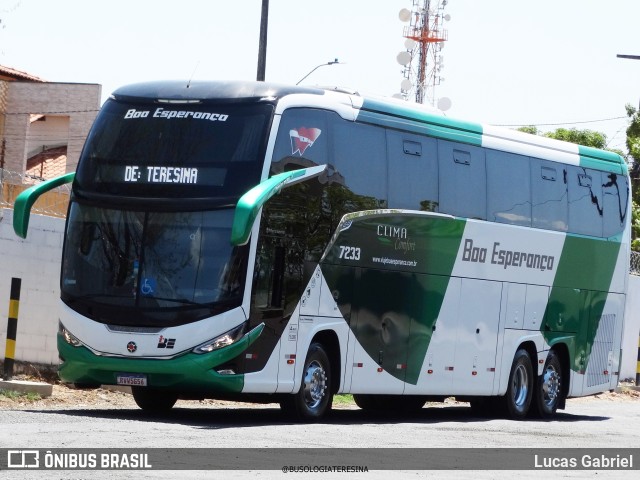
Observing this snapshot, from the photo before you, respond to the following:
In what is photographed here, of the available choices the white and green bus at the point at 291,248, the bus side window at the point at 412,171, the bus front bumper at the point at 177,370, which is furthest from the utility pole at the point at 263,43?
the bus front bumper at the point at 177,370

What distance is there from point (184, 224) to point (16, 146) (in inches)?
1621

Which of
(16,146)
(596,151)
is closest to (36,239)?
(596,151)

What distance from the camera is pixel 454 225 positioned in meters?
20.6

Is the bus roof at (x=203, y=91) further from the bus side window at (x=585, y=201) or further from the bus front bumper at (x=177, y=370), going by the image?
the bus side window at (x=585, y=201)

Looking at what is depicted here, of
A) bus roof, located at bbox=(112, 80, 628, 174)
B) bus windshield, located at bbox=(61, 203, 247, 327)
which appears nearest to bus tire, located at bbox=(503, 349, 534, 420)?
bus roof, located at bbox=(112, 80, 628, 174)

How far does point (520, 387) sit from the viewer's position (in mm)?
23047

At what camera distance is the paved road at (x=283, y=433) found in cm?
1214

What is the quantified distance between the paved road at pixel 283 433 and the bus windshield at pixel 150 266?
4.13 ft

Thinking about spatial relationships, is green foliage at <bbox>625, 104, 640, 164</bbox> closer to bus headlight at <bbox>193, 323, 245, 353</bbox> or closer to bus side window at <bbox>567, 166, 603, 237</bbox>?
bus side window at <bbox>567, 166, 603, 237</bbox>

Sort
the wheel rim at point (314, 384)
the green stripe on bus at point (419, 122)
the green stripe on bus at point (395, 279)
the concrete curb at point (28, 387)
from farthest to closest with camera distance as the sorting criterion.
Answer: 1. the green stripe on bus at point (419, 122)
2. the green stripe on bus at point (395, 279)
3. the concrete curb at point (28, 387)
4. the wheel rim at point (314, 384)

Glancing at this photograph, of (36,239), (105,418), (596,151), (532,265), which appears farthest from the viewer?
(596,151)

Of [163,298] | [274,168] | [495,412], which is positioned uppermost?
[274,168]

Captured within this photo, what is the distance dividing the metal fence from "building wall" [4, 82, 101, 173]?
34750 mm

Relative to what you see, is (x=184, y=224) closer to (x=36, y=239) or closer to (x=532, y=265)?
(x=36, y=239)
